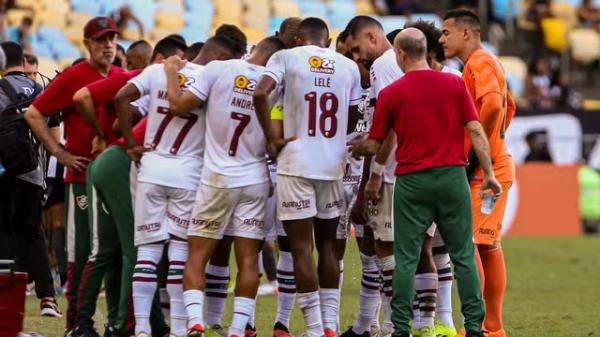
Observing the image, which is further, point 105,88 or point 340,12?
point 340,12

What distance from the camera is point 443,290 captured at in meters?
11.3

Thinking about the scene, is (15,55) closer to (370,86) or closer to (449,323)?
(370,86)

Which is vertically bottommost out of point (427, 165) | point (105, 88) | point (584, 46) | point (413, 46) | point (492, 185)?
point (492, 185)

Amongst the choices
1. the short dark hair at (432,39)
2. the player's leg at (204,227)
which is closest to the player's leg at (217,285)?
the player's leg at (204,227)

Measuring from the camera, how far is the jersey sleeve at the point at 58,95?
1089 cm

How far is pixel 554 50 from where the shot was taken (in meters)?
32.8

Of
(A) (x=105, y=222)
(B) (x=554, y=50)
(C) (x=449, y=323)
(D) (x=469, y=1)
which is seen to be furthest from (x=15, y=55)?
(B) (x=554, y=50)

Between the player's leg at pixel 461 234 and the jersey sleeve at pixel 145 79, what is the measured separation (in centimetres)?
226

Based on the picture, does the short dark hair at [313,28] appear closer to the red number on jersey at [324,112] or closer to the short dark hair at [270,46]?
the short dark hair at [270,46]

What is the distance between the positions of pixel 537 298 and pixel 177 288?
6.25 meters

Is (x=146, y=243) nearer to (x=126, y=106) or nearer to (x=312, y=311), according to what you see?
(x=126, y=106)

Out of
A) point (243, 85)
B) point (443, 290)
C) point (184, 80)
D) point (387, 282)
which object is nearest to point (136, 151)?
point (184, 80)

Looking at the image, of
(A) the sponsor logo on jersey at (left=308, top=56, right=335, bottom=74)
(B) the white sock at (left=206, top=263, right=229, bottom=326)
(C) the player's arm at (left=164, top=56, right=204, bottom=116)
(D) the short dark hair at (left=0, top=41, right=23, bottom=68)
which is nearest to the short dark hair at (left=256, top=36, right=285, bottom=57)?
(A) the sponsor logo on jersey at (left=308, top=56, right=335, bottom=74)

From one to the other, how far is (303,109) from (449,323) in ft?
7.25
